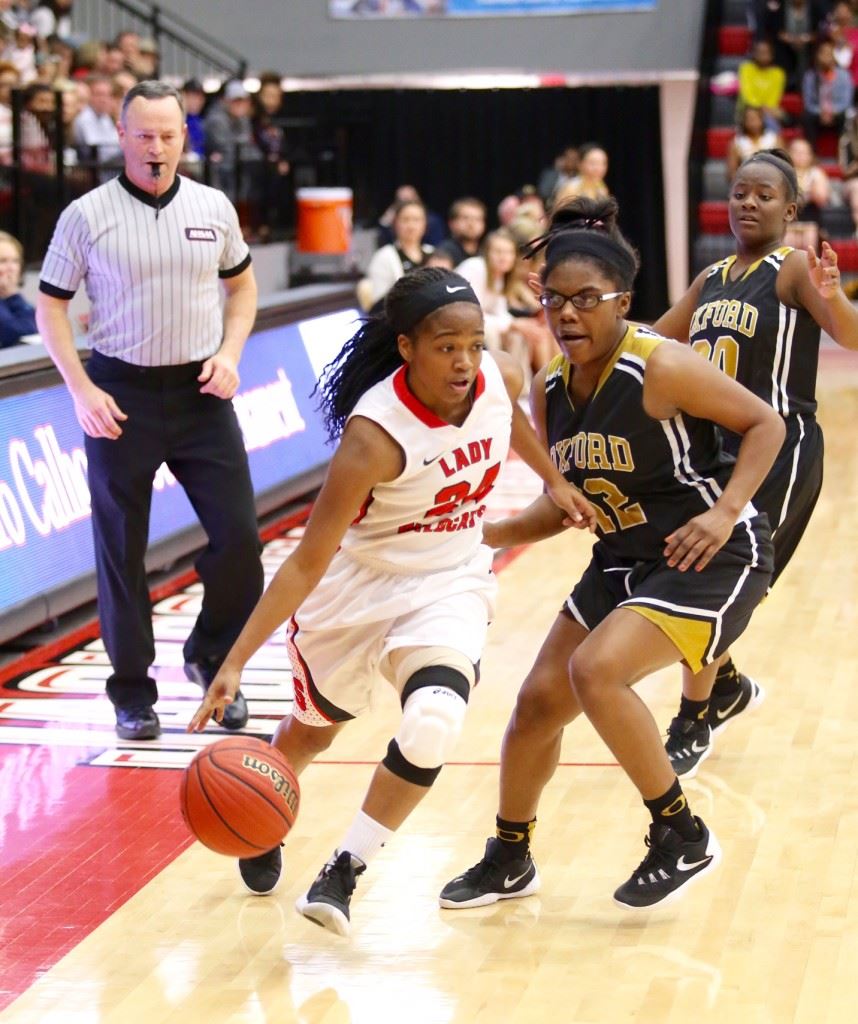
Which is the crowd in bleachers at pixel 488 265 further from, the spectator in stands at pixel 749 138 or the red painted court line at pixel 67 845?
the red painted court line at pixel 67 845

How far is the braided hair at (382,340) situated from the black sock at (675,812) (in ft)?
3.83

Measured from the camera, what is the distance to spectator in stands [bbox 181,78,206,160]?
15.3 meters

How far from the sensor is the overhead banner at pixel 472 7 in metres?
19.8

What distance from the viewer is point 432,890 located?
14.8 ft

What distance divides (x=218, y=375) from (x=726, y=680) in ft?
6.28

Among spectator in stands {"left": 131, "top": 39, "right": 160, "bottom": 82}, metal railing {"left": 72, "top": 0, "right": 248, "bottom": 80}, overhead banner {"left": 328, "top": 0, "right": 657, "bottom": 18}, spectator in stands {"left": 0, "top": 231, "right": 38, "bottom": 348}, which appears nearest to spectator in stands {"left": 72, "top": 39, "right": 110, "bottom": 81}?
spectator in stands {"left": 131, "top": 39, "right": 160, "bottom": 82}

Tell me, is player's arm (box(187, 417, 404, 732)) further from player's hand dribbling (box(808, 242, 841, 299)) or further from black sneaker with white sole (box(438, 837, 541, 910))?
player's hand dribbling (box(808, 242, 841, 299))

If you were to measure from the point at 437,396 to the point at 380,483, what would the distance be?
0.24 m

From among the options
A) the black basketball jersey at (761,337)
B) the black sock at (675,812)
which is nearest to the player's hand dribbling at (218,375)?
the black basketball jersey at (761,337)

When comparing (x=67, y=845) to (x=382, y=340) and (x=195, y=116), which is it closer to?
(x=382, y=340)

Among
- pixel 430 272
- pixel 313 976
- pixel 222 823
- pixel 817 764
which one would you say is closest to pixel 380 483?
pixel 430 272

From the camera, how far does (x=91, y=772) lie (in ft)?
18.5

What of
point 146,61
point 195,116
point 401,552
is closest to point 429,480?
point 401,552

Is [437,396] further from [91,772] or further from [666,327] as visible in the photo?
[91,772]
